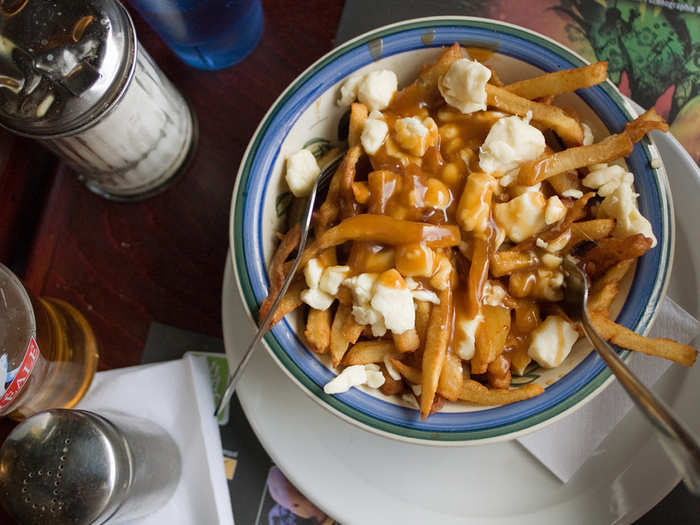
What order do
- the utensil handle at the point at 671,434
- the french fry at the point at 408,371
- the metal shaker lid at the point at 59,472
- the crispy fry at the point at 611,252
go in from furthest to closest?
the metal shaker lid at the point at 59,472, the french fry at the point at 408,371, the crispy fry at the point at 611,252, the utensil handle at the point at 671,434

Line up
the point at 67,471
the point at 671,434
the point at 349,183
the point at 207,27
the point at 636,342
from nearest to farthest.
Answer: the point at 671,434, the point at 636,342, the point at 349,183, the point at 67,471, the point at 207,27

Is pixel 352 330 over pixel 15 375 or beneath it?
beneath

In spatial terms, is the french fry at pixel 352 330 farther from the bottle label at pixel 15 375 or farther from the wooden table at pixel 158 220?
the bottle label at pixel 15 375

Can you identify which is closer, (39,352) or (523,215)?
(523,215)

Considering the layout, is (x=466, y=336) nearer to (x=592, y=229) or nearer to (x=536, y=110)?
(x=592, y=229)

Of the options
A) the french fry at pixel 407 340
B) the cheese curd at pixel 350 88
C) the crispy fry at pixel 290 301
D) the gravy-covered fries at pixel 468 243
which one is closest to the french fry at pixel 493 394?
the gravy-covered fries at pixel 468 243

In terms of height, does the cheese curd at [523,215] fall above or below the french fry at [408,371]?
above

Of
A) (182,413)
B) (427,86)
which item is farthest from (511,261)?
(182,413)

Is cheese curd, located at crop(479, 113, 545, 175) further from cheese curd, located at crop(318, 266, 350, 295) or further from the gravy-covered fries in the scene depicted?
cheese curd, located at crop(318, 266, 350, 295)
